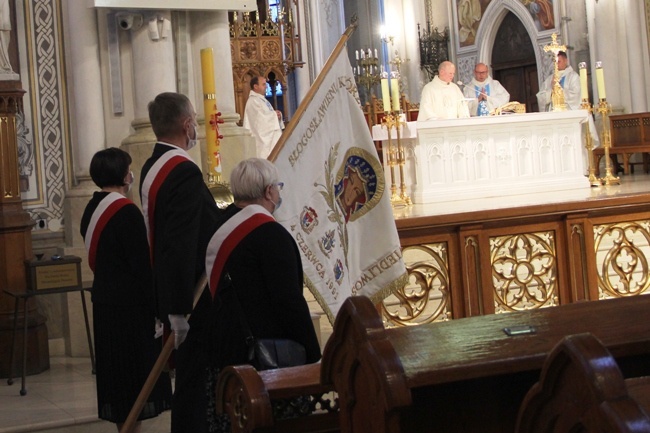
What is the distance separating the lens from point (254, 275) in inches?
129

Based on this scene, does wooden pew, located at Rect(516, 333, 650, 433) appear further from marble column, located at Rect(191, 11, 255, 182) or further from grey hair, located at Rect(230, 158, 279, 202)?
marble column, located at Rect(191, 11, 255, 182)

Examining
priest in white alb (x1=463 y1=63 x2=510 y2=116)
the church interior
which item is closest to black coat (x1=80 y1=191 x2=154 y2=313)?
the church interior

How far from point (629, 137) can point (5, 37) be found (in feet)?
40.7

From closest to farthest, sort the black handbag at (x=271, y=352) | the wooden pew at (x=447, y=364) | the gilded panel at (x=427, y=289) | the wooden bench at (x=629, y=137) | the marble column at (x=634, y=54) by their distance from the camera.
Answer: the wooden pew at (x=447, y=364) → the black handbag at (x=271, y=352) → the gilded panel at (x=427, y=289) → the wooden bench at (x=629, y=137) → the marble column at (x=634, y=54)

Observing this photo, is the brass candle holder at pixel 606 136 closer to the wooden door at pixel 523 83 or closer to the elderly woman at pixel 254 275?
the wooden door at pixel 523 83

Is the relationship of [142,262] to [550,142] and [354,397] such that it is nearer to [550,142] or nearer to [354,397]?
[354,397]

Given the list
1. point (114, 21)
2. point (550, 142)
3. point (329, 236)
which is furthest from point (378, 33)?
point (329, 236)

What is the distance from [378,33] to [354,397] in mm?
23526

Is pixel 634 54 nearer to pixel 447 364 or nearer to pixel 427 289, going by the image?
pixel 427 289

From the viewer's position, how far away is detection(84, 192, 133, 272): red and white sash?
433 cm

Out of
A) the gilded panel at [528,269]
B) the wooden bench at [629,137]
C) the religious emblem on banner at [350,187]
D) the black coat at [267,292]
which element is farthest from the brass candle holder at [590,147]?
the black coat at [267,292]

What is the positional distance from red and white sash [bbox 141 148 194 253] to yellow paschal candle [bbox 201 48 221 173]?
2.90 ft

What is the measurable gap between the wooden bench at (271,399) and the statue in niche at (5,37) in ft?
14.8

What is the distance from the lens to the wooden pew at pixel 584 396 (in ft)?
4.34
